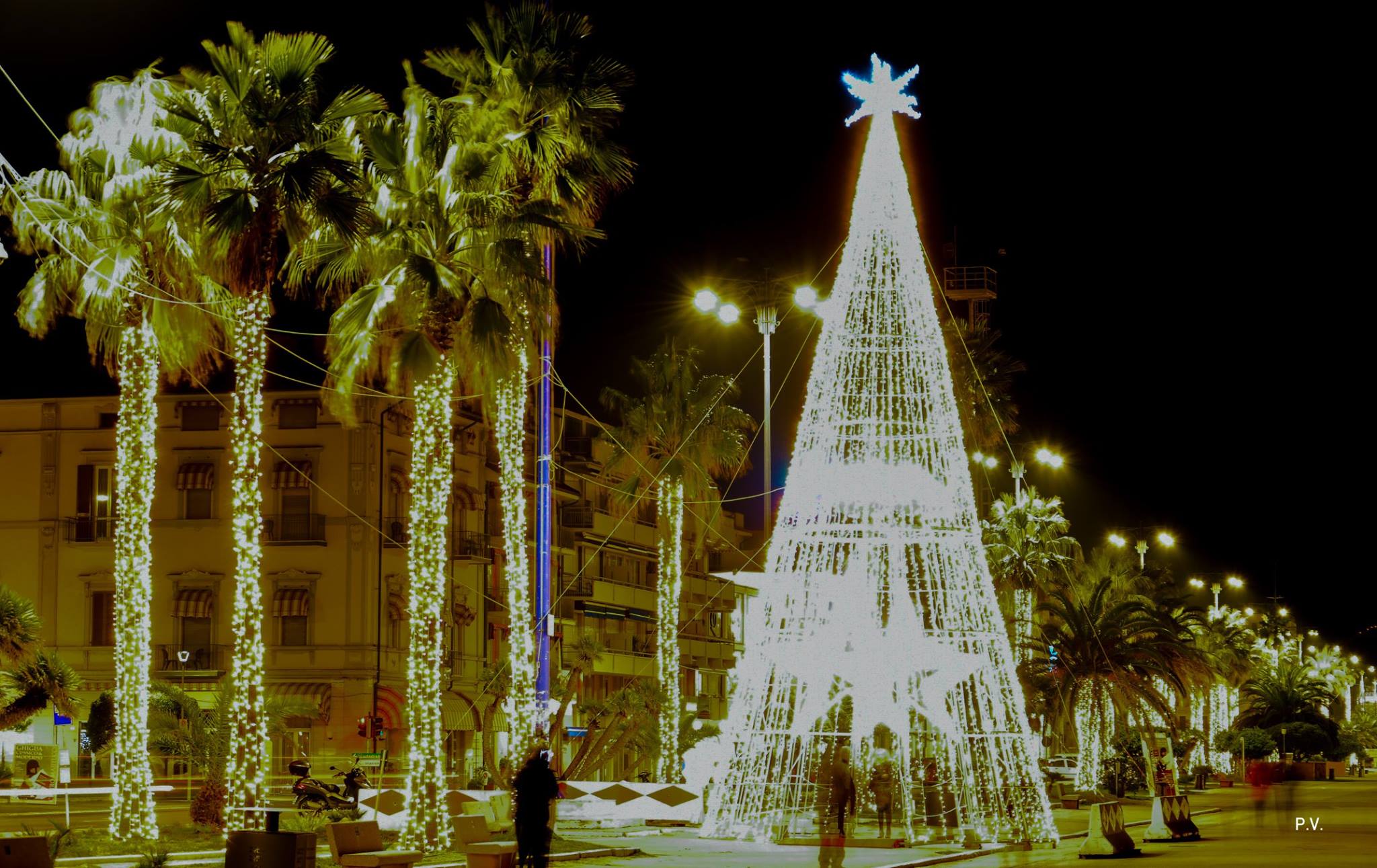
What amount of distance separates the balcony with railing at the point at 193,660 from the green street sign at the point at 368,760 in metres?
8.94

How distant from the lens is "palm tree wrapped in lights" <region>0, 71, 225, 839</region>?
23219mm

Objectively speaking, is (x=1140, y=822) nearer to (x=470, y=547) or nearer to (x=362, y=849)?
(x=362, y=849)

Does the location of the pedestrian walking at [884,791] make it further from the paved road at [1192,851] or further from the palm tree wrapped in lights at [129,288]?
the palm tree wrapped in lights at [129,288]

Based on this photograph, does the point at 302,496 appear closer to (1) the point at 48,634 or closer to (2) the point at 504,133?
(1) the point at 48,634

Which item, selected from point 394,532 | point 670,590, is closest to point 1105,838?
point 670,590

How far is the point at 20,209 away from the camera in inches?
941

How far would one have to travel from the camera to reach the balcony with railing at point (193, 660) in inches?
2057

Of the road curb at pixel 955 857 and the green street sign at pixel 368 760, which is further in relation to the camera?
the green street sign at pixel 368 760

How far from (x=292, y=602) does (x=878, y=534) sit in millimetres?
30799

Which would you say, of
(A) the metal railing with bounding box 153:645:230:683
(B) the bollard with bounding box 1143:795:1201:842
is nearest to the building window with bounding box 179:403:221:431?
(A) the metal railing with bounding box 153:645:230:683

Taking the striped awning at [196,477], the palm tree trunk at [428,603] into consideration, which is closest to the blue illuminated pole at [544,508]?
the palm tree trunk at [428,603]

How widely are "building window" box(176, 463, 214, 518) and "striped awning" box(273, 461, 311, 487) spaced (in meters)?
2.05

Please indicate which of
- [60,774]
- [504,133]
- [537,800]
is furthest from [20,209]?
[60,774]

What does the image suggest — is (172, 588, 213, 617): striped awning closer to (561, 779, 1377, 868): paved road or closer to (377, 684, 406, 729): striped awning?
(377, 684, 406, 729): striped awning
